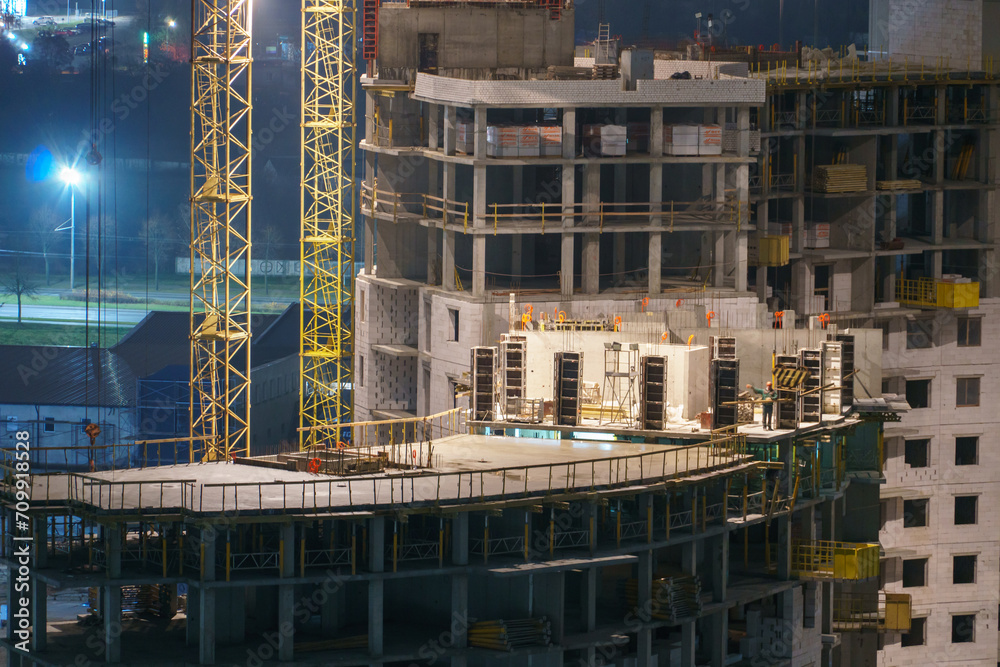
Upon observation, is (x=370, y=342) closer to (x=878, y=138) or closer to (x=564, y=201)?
(x=564, y=201)

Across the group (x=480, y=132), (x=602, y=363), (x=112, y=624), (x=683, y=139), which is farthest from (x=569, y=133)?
(x=112, y=624)

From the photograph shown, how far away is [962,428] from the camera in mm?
128125

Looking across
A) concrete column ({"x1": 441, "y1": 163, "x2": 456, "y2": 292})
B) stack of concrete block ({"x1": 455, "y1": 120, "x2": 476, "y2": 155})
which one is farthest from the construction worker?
stack of concrete block ({"x1": 455, "y1": 120, "x2": 476, "y2": 155})

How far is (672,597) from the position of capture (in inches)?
3314

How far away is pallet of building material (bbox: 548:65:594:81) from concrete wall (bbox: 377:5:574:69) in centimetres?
388

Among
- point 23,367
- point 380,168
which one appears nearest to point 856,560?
point 380,168

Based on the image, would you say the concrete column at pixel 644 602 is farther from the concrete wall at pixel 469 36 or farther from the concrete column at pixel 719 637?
the concrete wall at pixel 469 36

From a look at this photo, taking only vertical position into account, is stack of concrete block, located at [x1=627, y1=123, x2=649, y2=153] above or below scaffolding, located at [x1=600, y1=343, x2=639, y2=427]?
above

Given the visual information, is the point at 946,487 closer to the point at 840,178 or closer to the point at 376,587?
the point at 840,178

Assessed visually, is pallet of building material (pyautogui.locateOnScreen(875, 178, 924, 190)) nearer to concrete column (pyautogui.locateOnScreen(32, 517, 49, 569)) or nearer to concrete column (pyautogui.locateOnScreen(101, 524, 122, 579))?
concrete column (pyautogui.locateOnScreen(101, 524, 122, 579))

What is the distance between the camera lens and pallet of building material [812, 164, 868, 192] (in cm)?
12219

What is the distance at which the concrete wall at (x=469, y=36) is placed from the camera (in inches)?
4633

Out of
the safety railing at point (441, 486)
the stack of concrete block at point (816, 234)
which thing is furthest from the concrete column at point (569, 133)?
the safety railing at point (441, 486)

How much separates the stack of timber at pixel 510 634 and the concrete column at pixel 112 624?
14.3 metres
